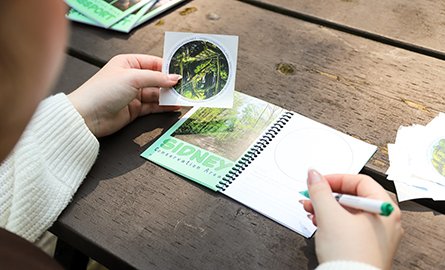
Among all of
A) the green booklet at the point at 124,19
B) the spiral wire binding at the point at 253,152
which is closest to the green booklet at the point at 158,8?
the green booklet at the point at 124,19

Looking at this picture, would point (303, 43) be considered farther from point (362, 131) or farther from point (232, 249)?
point (232, 249)

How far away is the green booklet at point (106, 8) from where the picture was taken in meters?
1.18

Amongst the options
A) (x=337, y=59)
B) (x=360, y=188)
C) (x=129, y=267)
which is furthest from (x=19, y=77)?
(x=337, y=59)

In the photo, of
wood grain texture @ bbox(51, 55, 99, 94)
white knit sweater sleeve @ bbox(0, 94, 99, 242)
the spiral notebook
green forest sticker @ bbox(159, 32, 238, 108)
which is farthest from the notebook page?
wood grain texture @ bbox(51, 55, 99, 94)

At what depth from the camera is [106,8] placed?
1.22m

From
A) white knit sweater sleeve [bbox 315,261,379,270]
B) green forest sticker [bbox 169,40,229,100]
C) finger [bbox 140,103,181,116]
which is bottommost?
white knit sweater sleeve [bbox 315,261,379,270]

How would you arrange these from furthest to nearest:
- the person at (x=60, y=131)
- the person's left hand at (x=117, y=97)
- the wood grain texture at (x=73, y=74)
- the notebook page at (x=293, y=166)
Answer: the wood grain texture at (x=73, y=74) → the person's left hand at (x=117, y=97) → the notebook page at (x=293, y=166) → the person at (x=60, y=131)

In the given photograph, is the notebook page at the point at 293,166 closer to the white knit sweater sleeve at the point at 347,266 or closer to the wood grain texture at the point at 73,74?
the white knit sweater sleeve at the point at 347,266

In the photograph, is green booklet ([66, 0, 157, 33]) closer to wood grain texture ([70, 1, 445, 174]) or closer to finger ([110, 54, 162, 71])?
wood grain texture ([70, 1, 445, 174])

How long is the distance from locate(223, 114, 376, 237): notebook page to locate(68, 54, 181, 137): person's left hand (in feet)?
0.68

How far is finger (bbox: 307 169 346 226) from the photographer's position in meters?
0.71

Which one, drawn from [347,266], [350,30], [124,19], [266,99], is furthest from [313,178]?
[124,19]

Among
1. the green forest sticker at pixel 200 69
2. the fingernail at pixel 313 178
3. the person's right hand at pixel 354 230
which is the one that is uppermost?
the green forest sticker at pixel 200 69

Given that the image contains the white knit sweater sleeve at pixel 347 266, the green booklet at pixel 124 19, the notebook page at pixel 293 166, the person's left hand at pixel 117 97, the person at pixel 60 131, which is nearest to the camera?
the person at pixel 60 131
